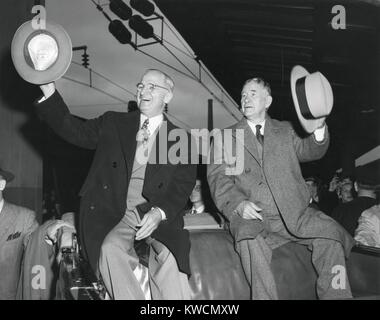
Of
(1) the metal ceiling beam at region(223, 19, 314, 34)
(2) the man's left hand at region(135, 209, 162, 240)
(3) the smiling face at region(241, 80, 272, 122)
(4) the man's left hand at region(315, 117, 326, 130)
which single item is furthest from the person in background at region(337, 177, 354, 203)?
(2) the man's left hand at region(135, 209, 162, 240)

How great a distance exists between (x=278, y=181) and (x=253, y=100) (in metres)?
0.49

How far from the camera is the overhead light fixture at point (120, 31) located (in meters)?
6.58

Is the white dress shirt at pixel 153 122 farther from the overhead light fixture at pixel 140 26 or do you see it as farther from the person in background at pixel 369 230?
the overhead light fixture at pixel 140 26

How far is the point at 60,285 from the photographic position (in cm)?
214

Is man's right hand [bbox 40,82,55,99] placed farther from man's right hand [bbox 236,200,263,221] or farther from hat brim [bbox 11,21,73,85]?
man's right hand [bbox 236,200,263,221]

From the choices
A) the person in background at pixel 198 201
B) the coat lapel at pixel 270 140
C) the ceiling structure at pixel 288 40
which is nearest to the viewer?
the coat lapel at pixel 270 140

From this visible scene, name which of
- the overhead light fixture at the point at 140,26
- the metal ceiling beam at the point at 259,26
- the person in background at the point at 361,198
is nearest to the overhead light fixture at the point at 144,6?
the overhead light fixture at the point at 140,26

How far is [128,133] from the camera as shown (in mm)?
2484

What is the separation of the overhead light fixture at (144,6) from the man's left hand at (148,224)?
416 centimetres

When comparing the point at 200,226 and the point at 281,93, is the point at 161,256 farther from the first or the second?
the point at 281,93

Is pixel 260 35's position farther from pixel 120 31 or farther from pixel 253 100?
pixel 253 100

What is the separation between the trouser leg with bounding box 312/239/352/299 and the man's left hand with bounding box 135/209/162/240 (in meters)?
0.87

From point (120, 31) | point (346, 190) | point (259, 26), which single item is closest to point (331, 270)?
point (346, 190)
